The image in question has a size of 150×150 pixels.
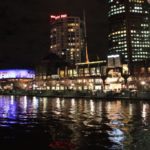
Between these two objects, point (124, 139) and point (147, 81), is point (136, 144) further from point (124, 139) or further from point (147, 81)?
point (147, 81)

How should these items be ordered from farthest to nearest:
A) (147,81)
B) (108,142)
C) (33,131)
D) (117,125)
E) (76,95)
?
(147,81) < (76,95) < (117,125) < (33,131) < (108,142)

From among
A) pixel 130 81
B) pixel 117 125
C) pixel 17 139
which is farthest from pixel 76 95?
pixel 17 139

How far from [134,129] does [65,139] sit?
10629 millimetres

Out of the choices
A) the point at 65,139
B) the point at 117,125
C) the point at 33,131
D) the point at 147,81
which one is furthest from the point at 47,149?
the point at 147,81

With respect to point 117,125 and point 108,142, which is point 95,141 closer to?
point 108,142

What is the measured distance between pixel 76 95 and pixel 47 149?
14160 cm

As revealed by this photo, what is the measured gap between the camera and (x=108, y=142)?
34.6m

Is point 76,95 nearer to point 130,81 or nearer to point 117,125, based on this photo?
point 130,81

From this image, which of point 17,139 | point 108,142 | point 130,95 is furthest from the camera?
point 130,95

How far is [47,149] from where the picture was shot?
103ft

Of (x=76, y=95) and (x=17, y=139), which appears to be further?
(x=76, y=95)

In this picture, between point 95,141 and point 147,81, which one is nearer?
point 95,141

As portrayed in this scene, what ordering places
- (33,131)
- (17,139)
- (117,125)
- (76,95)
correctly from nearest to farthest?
(17,139), (33,131), (117,125), (76,95)

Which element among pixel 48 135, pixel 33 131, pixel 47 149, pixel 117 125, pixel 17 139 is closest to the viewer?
pixel 47 149
